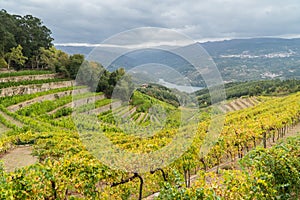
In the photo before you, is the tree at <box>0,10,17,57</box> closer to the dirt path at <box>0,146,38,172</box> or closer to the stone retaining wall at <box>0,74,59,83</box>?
the stone retaining wall at <box>0,74,59,83</box>

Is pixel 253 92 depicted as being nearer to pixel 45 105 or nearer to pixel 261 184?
pixel 45 105

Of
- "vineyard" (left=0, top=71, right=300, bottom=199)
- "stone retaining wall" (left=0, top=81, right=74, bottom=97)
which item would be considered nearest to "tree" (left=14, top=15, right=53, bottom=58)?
"stone retaining wall" (left=0, top=81, right=74, bottom=97)

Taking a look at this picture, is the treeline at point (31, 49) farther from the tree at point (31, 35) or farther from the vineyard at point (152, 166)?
the vineyard at point (152, 166)

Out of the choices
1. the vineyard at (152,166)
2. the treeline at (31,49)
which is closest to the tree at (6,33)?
the treeline at (31,49)

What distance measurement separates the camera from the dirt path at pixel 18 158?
1210 centimetres

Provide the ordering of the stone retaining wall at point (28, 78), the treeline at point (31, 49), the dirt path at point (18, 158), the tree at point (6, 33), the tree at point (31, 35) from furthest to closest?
1. the tree at point (31, 35)
2. the treeline at point (31, 49)
3. the tree at point (6, 33)
4. the stone retaining wall at point (28, 78)
5. the dirt path at point (18, 158)

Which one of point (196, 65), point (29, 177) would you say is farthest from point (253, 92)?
point (29, 177)

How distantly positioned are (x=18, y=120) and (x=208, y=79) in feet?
68.8

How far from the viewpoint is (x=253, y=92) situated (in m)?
72.8

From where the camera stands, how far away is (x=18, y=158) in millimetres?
13352

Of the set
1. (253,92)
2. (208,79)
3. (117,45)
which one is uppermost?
(117,45)

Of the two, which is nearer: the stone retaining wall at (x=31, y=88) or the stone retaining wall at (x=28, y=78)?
the stone retaining wall at (x=31, y=88)

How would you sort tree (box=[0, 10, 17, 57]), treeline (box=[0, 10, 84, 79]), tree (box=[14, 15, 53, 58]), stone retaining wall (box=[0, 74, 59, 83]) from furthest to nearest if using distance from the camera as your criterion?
tree (box=[14, 15, 53, 58]) → treeline (box=[0, 10, 84, 79]) → tree (box=[0, 10, 17, 57]) → stone retaining wall (box=[0, 74, 59, 83])

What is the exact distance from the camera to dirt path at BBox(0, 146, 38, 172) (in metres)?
12.1
